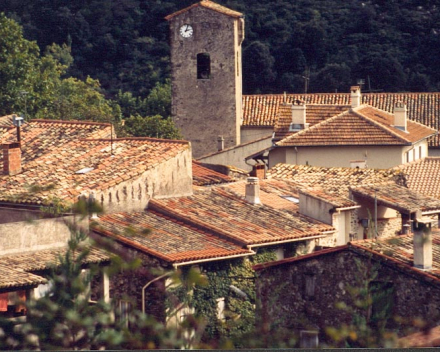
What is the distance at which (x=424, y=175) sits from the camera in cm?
3184

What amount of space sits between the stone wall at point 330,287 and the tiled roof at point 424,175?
14387mm

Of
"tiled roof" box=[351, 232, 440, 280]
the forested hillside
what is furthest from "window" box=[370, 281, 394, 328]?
the forested hillside

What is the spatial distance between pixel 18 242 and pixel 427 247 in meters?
5.15

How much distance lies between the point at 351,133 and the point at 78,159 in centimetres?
1423

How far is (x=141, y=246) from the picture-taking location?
1673 cm

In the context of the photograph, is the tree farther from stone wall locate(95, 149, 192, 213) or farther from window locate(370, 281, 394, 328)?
window locate(370, 281, 394, 328)

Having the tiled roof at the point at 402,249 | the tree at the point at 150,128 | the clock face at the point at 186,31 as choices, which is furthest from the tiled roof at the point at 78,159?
the clock face at the point at 186,31

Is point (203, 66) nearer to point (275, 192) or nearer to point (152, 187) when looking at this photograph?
point (275, 192)

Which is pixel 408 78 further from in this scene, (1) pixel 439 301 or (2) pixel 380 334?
(2) pixel 380 334

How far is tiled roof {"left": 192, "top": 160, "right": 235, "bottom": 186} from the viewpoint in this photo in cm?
2391

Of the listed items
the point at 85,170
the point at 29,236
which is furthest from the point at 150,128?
the point at 29,236

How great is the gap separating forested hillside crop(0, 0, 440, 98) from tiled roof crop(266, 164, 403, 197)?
28.1 m

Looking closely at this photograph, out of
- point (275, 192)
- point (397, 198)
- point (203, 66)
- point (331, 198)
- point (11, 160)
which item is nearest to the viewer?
point (11, 160)

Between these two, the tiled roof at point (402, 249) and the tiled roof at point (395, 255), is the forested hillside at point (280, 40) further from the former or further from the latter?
the tiled roof at point (395, 255)
